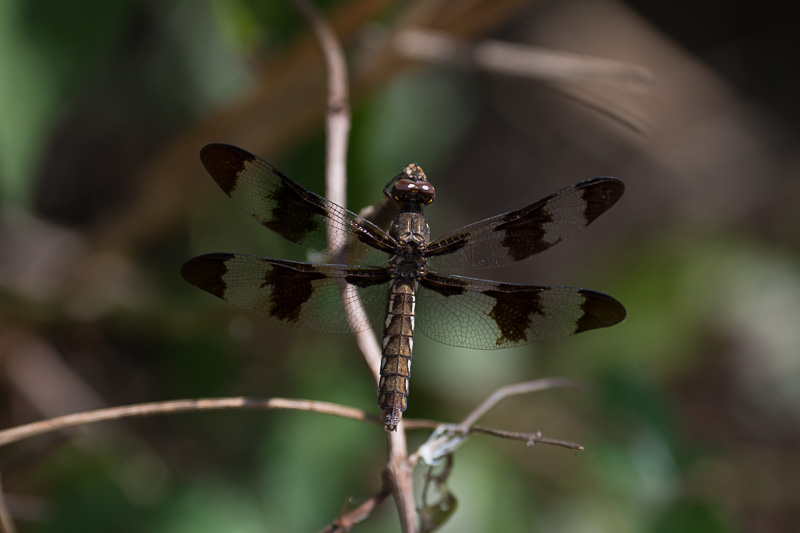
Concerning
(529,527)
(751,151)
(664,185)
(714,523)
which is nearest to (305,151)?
(529,527)

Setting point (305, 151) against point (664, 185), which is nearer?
point (305, 151)

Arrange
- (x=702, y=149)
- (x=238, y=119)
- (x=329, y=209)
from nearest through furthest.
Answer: (x=329, y=209) → (x=238, y=119) → (x=702, y=149)

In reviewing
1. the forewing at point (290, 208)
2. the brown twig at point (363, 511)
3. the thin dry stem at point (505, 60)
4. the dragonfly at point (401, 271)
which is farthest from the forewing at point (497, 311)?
the thin dry stem at point (505, 60)

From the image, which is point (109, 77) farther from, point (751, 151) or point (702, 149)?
point (751, 151)

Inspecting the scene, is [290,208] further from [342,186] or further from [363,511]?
[363,511]

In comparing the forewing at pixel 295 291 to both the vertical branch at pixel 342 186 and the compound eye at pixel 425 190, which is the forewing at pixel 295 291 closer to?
the vertical branch at pixel 342 186
